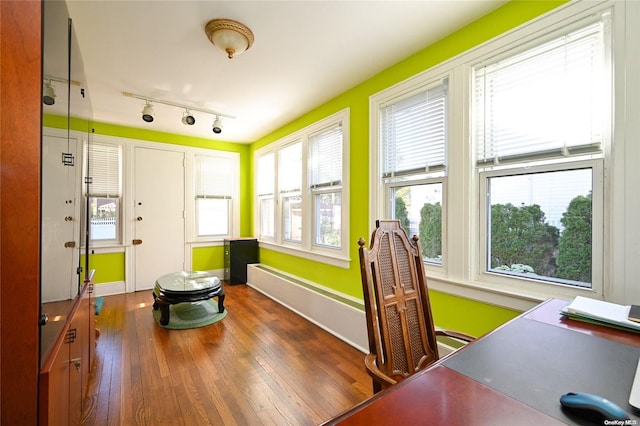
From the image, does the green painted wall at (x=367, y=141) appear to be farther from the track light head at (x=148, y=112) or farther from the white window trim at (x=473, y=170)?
the track light head at (x=148, y=112)

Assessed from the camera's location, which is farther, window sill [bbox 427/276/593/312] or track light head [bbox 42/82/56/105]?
window sill [bbox 427/276/593/312]

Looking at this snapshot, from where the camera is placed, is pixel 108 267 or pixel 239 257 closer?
pixel 108 267

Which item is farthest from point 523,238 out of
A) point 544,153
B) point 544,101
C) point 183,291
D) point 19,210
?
point 183,291

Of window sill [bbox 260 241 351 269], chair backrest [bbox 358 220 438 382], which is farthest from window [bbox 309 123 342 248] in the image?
chair backrest [bbox 358 220 438 382]

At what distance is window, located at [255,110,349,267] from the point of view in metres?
3.27

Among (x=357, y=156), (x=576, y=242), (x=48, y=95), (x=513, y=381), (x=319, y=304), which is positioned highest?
(x=357, y=156)

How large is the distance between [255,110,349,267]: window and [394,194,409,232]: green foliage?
2.12 ft

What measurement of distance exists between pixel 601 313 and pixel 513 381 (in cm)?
73

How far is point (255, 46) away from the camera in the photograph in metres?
2.30

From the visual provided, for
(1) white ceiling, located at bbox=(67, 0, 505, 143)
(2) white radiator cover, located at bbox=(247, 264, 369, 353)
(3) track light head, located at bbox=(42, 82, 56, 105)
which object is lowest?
(2) white radiator cover, located at bbox=(247, 264, 369, 353)

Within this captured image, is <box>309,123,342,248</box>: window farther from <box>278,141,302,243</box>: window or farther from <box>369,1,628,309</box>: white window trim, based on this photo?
<box>369,1,628,309</box>: white window trim

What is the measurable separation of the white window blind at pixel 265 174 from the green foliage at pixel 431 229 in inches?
117

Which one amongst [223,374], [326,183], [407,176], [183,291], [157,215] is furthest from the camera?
[157,215]

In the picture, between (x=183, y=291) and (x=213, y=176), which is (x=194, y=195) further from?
(x=183, y=291)
